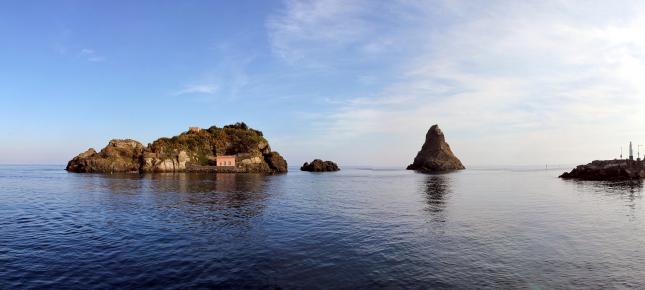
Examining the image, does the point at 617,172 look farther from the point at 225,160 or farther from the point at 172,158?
the point at 172,158

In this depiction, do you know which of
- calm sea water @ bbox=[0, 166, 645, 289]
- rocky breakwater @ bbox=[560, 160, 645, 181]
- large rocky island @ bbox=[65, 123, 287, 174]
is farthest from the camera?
large rocky island @ bbox=[65, 123, 287, 174]

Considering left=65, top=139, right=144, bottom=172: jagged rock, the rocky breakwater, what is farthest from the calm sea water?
left=65, top=139, right=144, bottom=172: jagged rock

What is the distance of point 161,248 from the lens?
2789 cm

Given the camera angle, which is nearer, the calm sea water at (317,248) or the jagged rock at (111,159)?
the calm sea water at (317,248)

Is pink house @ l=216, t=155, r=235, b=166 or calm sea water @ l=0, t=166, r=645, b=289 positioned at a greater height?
pink house @ l=216, t=155, r=235, b=166

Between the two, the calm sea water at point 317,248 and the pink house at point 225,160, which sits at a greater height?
the pink house at point 225,160

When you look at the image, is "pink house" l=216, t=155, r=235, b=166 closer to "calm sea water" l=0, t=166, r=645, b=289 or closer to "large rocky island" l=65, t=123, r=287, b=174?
"large rocky island" l=65, t=123, r=287, b=174

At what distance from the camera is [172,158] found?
579 ft

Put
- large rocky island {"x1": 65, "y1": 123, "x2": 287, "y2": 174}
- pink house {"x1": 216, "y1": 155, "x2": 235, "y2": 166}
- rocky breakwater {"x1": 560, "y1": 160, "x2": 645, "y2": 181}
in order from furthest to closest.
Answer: pink house {"x1": 216, "y1": 155, "x2": 235, "y2": 166}, large rocky island {"x1": 65, "y1": 123, "x2": 287, "y2": 174}, rocky breakwater {"x1": 560, "y1": 160, "x2": 645, "y2": 181}

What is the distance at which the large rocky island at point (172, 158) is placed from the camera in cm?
17488

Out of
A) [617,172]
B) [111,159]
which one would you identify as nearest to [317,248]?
[617,172]

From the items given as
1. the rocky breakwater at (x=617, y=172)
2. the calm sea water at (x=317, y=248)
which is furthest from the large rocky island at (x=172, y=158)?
the rocky breakwater at (x=617, y=172)

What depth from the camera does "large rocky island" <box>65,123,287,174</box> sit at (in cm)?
17488

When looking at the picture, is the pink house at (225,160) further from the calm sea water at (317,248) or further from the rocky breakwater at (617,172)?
the rocky breakwater at (617,172)
